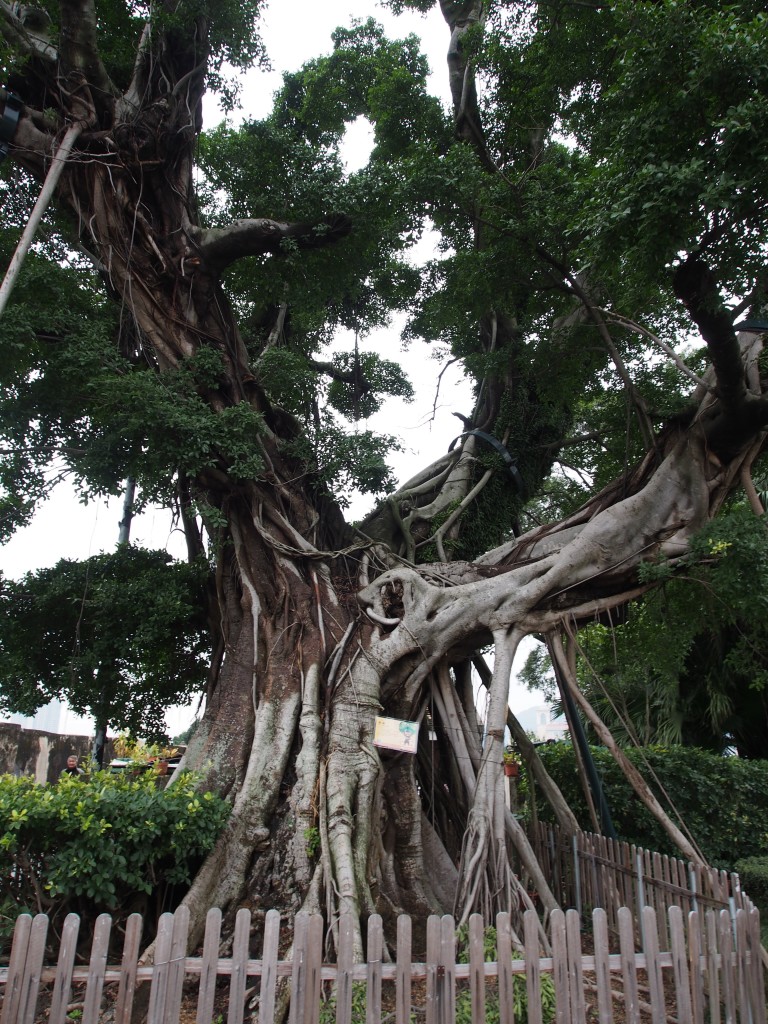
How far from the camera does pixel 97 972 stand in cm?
268

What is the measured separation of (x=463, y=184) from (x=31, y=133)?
3.82m

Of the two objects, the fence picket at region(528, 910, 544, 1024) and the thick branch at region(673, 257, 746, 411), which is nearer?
the fence picket at region(528, 910, 544, 1024)

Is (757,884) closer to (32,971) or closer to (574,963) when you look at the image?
(574,963)

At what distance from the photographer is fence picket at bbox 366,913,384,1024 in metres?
2.75

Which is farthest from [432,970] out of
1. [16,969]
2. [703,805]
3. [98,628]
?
[703,805]

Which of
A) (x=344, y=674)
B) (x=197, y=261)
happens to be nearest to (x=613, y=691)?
(x=344, y=674)

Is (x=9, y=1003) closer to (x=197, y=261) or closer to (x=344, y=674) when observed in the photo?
(x=344, y=674)

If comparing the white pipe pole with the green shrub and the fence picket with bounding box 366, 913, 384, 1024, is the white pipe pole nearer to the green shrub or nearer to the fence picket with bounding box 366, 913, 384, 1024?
the fence picket with bounding box 366, 913, 384, 1024

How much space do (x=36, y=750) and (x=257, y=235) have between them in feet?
33.4

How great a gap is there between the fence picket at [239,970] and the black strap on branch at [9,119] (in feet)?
19.6

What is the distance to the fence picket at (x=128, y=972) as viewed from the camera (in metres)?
2.65

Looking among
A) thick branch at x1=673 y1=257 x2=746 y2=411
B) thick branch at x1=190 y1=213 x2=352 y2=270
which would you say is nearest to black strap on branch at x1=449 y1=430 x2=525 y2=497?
thick branch at x1=190 y1=213 x2=352 y2=270

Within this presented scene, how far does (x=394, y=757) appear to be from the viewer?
18.0ft

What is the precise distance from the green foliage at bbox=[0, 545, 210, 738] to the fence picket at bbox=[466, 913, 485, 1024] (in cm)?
421
